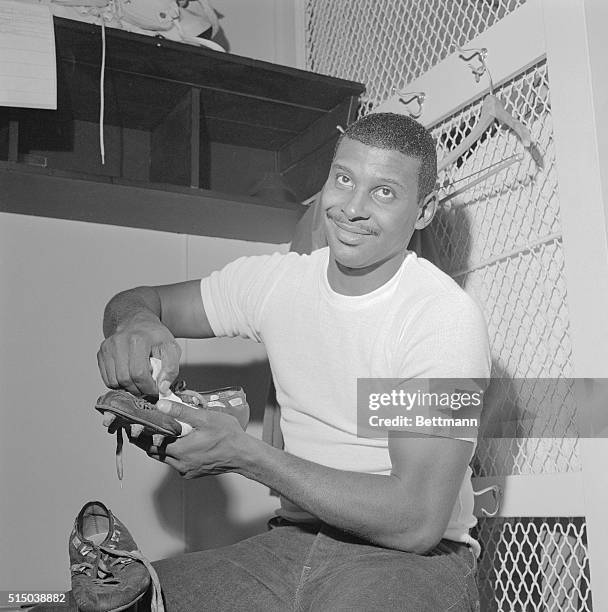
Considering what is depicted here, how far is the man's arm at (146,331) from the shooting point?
1186 mm

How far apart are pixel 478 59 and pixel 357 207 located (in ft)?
1.33

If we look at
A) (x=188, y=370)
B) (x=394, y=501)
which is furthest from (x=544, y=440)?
(x=188, y=370)

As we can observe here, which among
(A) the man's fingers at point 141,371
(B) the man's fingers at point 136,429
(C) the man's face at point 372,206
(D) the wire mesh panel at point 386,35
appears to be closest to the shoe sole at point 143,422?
(B) the man's fingers at point 136,429

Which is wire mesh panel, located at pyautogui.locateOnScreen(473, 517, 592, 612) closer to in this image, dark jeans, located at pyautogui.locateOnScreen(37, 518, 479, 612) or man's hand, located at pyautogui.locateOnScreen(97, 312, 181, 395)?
dark jeans, located at pyautogui.locateOnScreen(37, 518, 479, 612)

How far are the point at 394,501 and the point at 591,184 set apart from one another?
20.6 inches

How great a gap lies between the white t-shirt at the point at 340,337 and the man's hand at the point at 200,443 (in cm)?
25

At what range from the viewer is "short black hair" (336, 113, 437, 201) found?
128 centimetres

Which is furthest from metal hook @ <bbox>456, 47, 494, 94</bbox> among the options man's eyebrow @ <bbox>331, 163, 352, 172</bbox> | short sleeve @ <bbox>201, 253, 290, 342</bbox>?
short sleeve @ <bbox>201, 253, 290, 342</bbox>

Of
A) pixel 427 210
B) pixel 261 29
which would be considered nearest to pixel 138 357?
pixel 427 210

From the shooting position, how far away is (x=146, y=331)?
1251mm

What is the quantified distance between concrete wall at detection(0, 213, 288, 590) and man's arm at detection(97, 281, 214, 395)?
0.34 metres

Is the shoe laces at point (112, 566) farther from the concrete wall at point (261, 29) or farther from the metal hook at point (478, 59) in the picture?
the concrete wall at point (261, 29)

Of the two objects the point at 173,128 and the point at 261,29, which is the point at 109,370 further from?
the point at 261,29

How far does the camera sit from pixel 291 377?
134 centimetres
